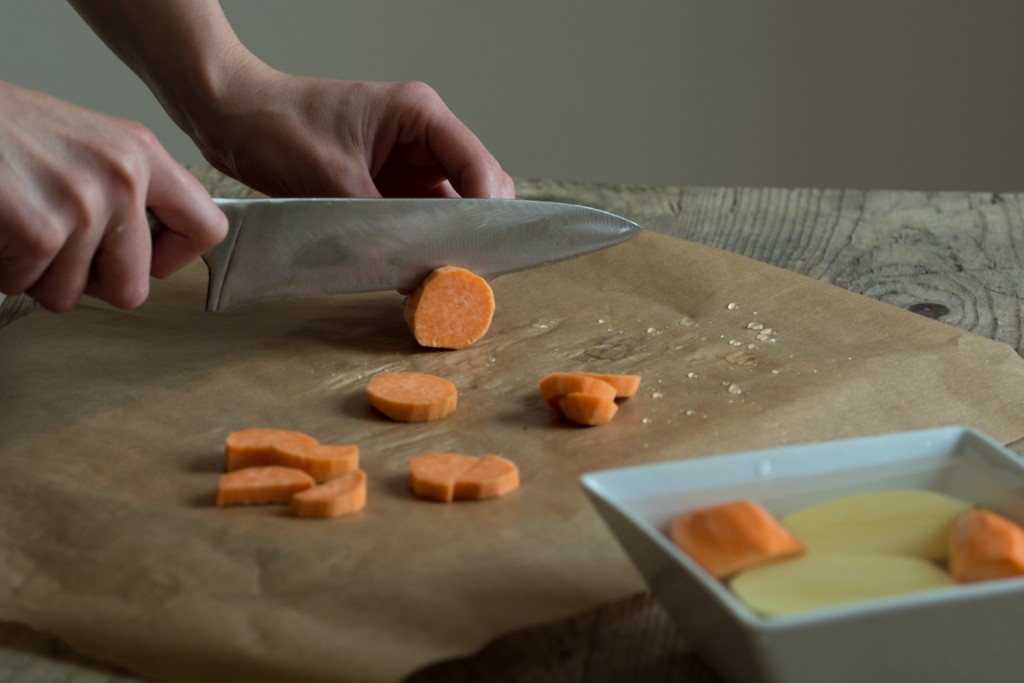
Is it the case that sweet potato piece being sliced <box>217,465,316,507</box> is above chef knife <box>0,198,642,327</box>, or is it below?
below

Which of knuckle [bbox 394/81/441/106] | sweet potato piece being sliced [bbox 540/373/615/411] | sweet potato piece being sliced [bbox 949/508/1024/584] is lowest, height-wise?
sweet potato piece being sliced [bbox 540/373/615/411]

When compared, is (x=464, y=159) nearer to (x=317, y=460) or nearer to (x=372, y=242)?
(x=372, y=242)

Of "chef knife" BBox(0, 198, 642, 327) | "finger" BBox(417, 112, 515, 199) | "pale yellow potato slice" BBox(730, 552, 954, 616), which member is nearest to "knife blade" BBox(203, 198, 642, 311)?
"chef knife" BBox(0, 198, 642, 327)

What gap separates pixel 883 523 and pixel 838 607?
0.20 m

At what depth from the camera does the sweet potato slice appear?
4.04 ft

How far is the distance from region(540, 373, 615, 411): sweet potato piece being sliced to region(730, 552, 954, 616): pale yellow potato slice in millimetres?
535

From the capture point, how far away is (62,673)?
1019 mm

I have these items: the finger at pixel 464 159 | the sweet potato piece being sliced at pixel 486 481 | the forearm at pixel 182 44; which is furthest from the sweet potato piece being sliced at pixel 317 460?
the forearm at pixel 182 44

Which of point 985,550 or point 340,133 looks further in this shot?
point 340,133

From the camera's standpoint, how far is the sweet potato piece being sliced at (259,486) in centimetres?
122

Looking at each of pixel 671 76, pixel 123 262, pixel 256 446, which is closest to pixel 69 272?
pixel 123 262

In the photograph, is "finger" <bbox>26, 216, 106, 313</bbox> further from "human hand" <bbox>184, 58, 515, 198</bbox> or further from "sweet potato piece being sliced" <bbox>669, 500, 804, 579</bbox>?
"sweet potato piece being sliced" <bbox>669, 500, 804, 579</bbox>

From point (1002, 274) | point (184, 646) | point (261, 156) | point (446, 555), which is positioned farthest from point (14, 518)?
point (1002, 274)

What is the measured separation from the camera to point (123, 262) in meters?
1.36
